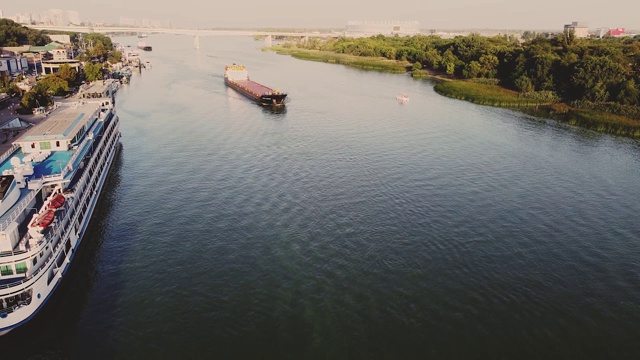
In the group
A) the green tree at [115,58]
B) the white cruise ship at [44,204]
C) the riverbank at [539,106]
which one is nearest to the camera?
the white cruise ship at [44,204]

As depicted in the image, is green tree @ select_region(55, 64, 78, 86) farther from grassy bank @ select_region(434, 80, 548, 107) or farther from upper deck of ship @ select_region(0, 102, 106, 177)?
grassy bank @ select_region(434, 80, 548, 107)

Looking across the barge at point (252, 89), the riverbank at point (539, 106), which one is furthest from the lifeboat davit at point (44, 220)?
the riverbank at point (539, 106)

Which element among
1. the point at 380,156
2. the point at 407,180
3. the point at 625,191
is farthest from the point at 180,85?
the point at 625,191

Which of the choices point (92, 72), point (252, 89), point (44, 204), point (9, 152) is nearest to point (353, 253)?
point (44, 204)

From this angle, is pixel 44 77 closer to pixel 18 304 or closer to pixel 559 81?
pixel 18 304

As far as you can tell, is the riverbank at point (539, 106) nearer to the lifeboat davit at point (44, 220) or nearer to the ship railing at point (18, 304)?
the lifeboat davit at point (44, 220)

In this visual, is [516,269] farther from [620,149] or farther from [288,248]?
[620,149]

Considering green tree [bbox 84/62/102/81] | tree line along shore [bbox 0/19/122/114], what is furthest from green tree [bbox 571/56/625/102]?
green tree [bbox 84/62/102/81]
